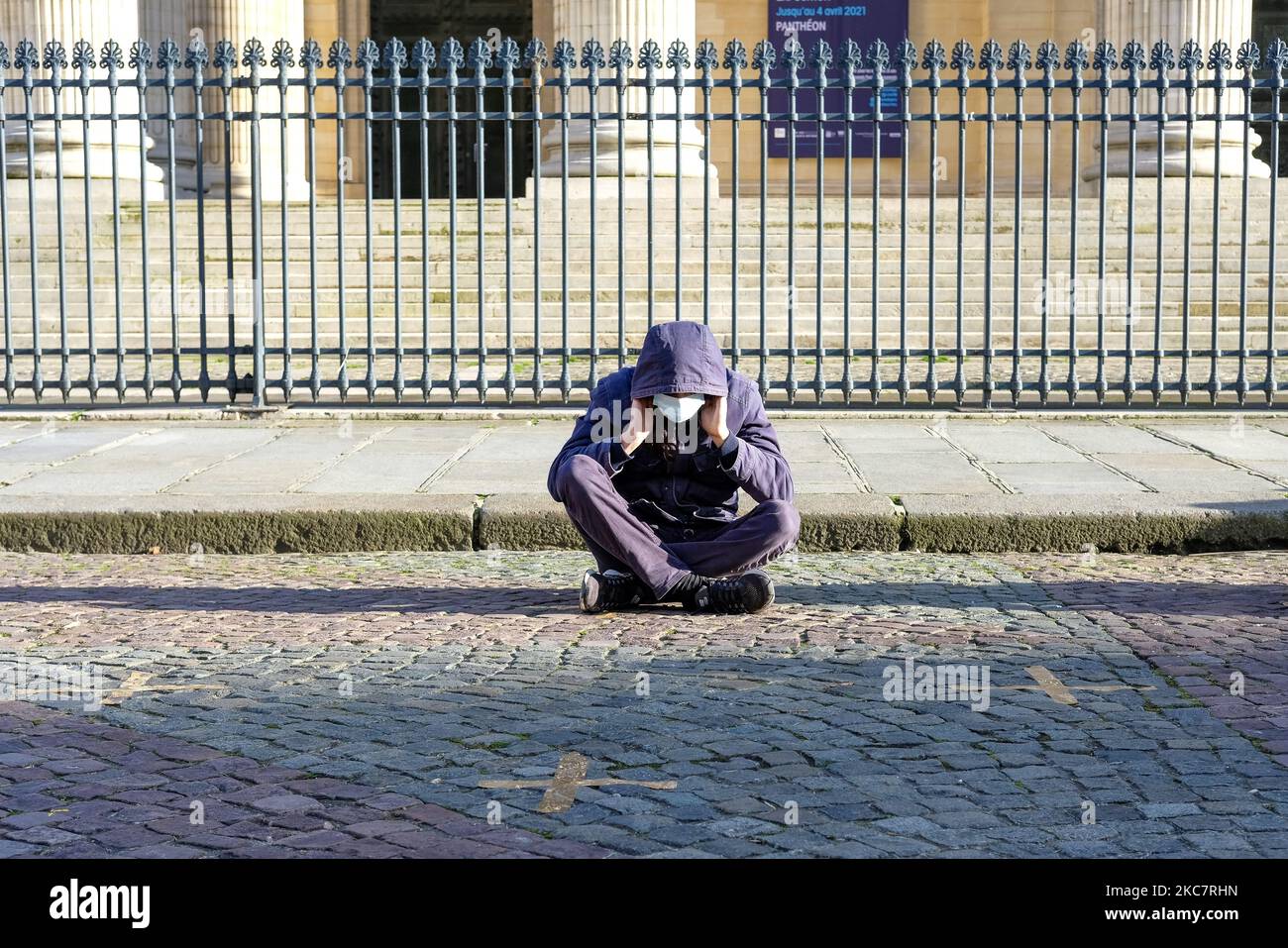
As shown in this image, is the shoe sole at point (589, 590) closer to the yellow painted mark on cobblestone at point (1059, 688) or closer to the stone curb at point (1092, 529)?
the yellow painted mark on cobblestone at point (1059, 688)

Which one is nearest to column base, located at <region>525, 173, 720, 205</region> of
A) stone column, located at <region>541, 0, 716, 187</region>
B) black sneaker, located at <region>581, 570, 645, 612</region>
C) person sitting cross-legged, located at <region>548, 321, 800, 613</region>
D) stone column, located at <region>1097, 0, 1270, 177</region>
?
stone column, located at <region>541, 0, 716, 187</region>

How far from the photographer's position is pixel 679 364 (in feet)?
18.4

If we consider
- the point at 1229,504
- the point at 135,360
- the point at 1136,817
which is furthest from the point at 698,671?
the point at 135,360

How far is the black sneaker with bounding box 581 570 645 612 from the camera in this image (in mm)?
5898

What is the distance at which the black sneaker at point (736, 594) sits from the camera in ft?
19.2

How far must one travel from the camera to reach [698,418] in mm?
5797

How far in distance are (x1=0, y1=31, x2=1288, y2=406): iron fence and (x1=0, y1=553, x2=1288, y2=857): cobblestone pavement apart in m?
4.13

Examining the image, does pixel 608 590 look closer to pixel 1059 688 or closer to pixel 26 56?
pixel 1059 688

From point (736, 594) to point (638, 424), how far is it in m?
0.65

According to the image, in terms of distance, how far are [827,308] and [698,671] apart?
9.63 meters

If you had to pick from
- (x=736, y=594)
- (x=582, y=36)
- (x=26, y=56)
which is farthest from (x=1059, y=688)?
(x=582, y=36)

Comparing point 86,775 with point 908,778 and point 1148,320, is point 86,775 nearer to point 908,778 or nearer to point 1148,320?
point 908,778

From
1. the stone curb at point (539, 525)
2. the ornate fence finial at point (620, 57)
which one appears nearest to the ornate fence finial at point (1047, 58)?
the ornate fence finial at point (620, 57)

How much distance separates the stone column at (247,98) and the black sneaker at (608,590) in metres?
14.5
